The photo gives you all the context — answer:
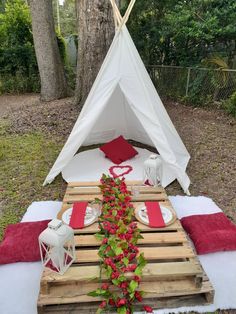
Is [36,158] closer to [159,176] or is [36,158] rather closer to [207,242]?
[159,176]

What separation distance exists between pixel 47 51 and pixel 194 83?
3447 millimetres

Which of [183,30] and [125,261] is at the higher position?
[183,30]

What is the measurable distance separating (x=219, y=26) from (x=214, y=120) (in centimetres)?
198

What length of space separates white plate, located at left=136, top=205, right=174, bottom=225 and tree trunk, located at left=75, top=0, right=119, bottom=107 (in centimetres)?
317

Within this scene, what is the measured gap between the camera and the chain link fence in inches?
232

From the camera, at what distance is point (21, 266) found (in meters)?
1.98

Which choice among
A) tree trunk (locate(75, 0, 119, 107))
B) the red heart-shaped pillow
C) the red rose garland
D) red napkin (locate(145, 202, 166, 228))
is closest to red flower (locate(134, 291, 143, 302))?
the red rose garland

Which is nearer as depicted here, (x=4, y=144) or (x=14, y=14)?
(x=4, y=144)

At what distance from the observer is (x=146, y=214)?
2.12 meters

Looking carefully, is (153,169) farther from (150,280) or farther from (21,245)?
(21,245)

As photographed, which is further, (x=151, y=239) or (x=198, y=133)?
(x=198, y=133)

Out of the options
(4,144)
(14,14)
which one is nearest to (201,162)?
(4,144)

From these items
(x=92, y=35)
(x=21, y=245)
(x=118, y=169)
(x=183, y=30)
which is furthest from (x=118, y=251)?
(x=183, y=30)

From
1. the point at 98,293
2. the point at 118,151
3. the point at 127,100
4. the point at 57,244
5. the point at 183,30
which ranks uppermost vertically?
the point at 183,30
